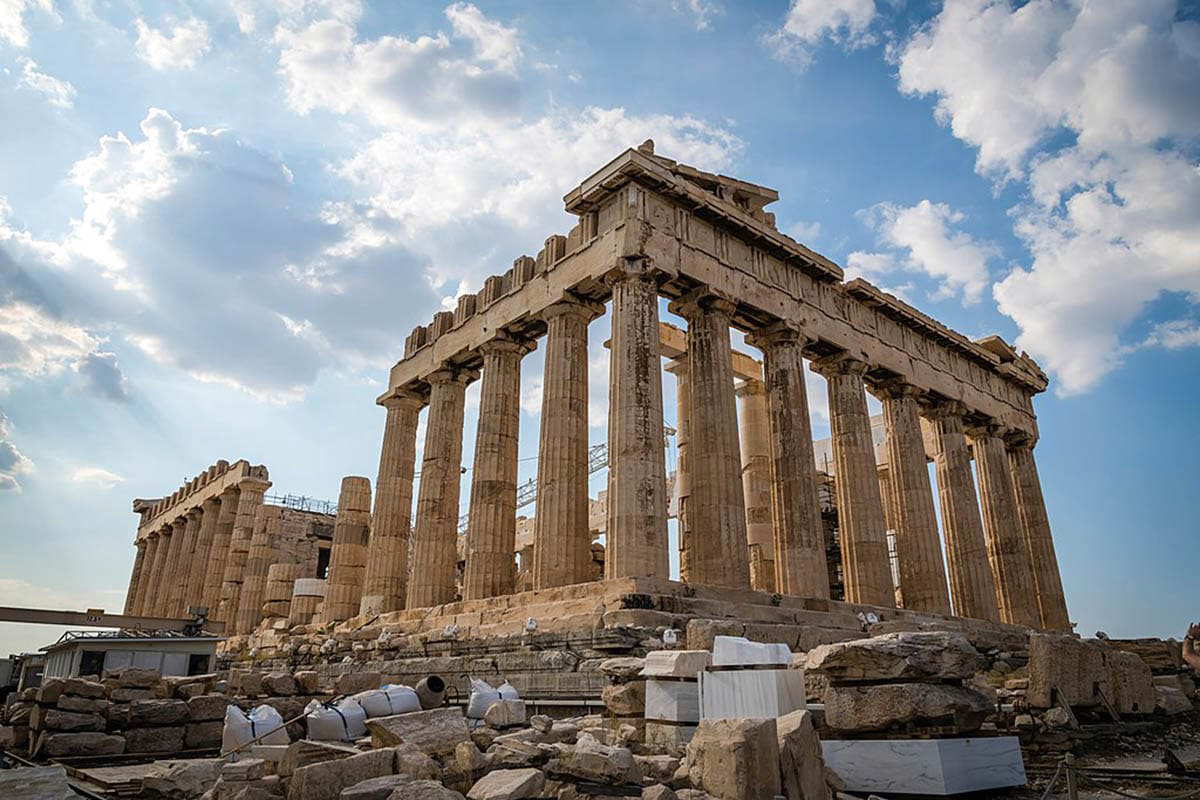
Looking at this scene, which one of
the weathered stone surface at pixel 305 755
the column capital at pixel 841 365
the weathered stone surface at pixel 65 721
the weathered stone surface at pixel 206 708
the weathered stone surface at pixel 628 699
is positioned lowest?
the weathered stone surface at pixel 305 755

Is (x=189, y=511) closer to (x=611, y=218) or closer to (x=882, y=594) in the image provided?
(x=611, y=218)

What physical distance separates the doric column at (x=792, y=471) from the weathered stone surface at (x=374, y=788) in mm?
14668

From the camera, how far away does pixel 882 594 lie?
2114 cm

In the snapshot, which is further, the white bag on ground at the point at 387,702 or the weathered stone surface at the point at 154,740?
the weathered stone surface at the point at 154,740

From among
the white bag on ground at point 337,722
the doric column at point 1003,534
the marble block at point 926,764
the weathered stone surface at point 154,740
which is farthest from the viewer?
the doric column at point 1003,534

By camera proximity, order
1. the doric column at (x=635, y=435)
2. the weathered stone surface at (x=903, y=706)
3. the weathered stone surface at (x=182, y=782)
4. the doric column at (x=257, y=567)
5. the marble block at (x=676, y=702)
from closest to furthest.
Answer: the weathered stone surface at (x=903, y=706)
the weathered stone surface at (x=182, y=782)
the marble block at (x=676, y=702)
the doric column at (x=635, y=435)
the doric column at (x=257, y=567)

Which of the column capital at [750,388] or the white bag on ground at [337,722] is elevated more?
the column capital at [750,388]

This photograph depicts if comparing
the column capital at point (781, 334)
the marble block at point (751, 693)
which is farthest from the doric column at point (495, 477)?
the marble block at point (751, 693)

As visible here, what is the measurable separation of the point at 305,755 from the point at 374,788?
174cm

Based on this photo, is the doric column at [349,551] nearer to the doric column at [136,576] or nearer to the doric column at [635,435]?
the doric column at [635,435]

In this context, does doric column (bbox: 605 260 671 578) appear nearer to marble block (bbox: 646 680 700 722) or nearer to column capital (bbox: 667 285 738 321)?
column capital (bbox: 667 285 738 321)

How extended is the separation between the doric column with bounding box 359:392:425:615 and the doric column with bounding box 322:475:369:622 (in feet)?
4.42

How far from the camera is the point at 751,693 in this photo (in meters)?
7.06

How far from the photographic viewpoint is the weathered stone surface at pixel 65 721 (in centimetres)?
1130
